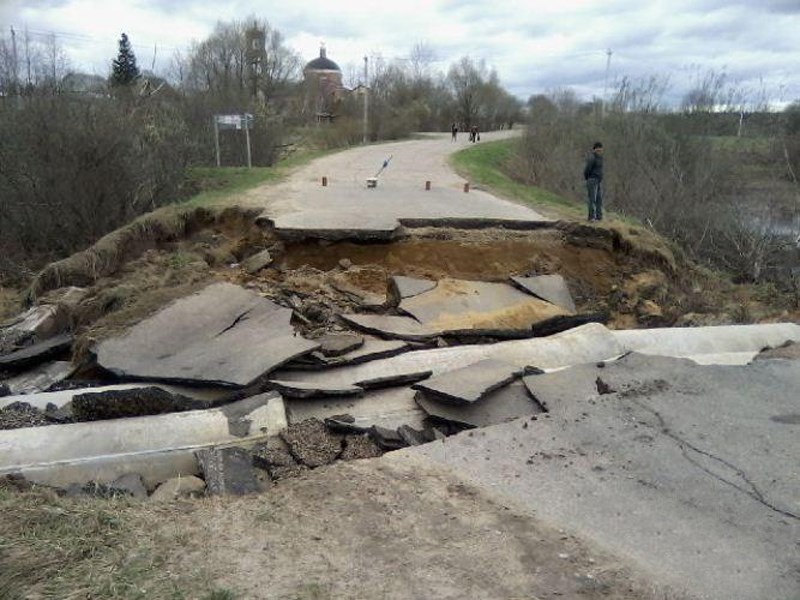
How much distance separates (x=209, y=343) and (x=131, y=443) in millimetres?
1495

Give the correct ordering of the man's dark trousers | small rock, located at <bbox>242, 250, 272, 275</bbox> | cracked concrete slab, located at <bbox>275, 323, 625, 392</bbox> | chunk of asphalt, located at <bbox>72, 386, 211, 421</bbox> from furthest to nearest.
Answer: the man's dark trousers → small rock, located at <bbox>242, 250, 272, 275</bbox> → cracked concrete slab, located at <bbox>275, 323, 625, 392</bbox> → chunk of asphalt, located at <bbox>72, 386, 211, 421</bbox>

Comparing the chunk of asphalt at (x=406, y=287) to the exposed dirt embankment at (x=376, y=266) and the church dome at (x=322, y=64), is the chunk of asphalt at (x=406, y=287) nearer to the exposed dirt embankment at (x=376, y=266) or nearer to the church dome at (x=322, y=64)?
the exposed dirt embankment at (x=376, y=266)

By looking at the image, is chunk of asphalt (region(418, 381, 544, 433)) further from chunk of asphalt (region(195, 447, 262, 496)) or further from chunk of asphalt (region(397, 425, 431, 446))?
chunk of asphalt (region(195, 447, 262, 496))

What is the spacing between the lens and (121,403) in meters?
4.92

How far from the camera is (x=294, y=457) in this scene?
15.1 feet

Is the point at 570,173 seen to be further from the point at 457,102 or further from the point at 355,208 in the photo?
the point at 457,102

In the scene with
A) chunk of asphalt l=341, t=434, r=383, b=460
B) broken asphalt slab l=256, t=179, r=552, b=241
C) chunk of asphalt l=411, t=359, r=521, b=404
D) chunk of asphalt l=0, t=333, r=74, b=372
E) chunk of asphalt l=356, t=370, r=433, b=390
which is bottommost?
Answer: chunk of asphalt l=341, t=434, r=383, b=460

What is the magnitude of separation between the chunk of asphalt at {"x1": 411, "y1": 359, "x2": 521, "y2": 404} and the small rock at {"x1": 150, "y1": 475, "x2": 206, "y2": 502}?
1826 mm

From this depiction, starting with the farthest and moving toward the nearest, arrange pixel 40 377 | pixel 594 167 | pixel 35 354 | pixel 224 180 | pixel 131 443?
pixel 224 180 < pixel 594 167 < pixel 35 354 < pixel 40 377 < pixel 131 443

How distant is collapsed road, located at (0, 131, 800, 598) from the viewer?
149 inches

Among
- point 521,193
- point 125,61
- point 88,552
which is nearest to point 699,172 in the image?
point 521,193

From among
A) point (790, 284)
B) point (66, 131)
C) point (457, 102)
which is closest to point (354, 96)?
point (457, 102)

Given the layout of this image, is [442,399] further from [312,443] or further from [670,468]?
[670,468]

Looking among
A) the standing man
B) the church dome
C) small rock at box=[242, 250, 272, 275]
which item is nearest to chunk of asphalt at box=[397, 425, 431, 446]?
small rock at box=[242, 250, 272, 275]
